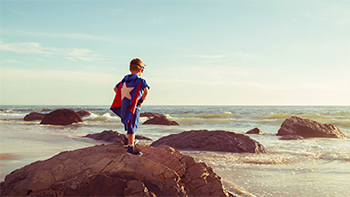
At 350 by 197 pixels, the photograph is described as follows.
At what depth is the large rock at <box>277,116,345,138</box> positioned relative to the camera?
12.1 m

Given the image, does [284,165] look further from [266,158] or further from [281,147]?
[281,147]

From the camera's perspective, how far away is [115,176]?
358cm

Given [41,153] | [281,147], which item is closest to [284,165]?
[281,147]

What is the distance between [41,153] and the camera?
7.29 metres

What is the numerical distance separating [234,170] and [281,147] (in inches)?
152

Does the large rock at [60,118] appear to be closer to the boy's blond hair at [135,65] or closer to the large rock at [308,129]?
the large rock at [308,129]

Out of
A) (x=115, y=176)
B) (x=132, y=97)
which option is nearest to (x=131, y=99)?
(x=132, y=97)

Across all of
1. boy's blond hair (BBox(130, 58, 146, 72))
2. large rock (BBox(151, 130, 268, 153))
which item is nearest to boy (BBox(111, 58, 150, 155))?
boy's blond hair (BBox(130, 58, 146, 72))

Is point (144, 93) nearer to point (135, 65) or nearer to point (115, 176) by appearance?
point (135, 65)

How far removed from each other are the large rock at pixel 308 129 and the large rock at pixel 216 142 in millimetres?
5186

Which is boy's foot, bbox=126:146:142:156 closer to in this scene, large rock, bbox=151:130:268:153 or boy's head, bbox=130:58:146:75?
boy's head, bbox=130:58:146:75

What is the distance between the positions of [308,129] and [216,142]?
6.09 meters

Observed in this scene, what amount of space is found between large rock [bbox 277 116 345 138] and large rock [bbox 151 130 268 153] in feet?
17.0

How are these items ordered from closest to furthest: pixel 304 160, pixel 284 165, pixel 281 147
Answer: pixel 284 165, pixel 304 160, pixel 281 147
